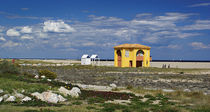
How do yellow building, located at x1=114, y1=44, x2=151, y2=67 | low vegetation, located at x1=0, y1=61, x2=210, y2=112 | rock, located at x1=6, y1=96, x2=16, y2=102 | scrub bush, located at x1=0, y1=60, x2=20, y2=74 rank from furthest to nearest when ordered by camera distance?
1. yellow building, located at x1=114, y1=44, x2=151, y2=67
2. scrub bush, located at x1=0, y1=60, x2=20, y2=74
3. rock, located at x1=6, y1=96, x2=16, y2=102
4. low vegetation, located at x1=0, y1=61, x2=210, y2=112

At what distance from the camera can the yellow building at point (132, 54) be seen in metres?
61.9

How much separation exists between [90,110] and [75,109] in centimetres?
68

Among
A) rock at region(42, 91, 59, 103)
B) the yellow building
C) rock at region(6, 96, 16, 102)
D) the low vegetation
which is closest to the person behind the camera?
the low vegetation

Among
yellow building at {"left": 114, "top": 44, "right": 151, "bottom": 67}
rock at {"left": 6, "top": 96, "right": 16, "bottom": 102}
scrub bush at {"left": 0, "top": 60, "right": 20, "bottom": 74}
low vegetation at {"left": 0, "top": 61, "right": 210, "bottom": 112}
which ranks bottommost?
low vegetation at {"left": 0, "top": 61, "right": 210, "bottom": 112}

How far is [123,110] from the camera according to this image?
40.8 ft

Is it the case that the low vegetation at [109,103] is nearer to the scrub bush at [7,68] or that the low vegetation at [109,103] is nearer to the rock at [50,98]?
the rock at [50,98]

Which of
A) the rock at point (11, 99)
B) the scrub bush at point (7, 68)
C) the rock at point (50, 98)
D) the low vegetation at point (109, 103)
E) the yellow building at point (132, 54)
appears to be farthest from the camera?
the yellow building at point (132, 54)

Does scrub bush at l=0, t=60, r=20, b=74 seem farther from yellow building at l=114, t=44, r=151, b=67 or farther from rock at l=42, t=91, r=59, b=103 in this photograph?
yellow building at l=114, t=44, r=151, b=67

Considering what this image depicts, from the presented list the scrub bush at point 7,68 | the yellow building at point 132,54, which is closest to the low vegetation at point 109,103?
the scrub bush at point 7,68

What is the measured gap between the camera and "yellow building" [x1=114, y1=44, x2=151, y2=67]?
203 ft

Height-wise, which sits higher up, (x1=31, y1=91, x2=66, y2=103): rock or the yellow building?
the yellow building

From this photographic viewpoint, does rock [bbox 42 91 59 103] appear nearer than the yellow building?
Yes

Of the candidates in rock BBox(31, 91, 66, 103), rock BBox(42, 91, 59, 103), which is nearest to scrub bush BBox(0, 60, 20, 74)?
rock BBox(31, 91, 66, 103)

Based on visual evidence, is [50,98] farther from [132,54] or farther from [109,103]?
[132,54]
